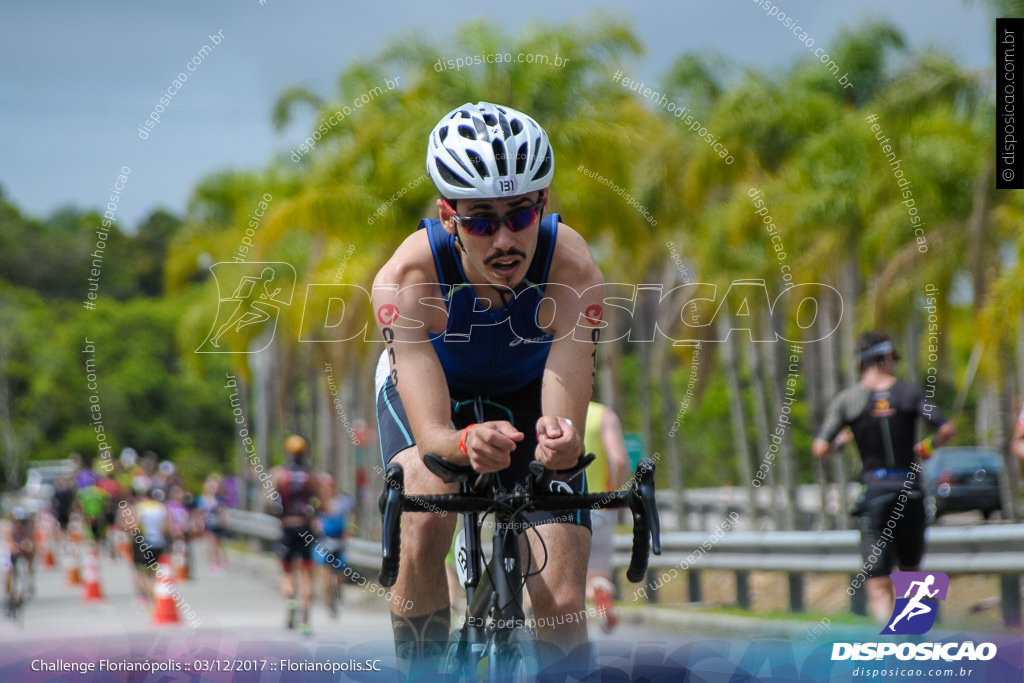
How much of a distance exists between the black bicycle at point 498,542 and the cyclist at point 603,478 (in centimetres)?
397

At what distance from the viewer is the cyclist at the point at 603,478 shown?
301 inches

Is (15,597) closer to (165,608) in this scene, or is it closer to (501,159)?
(165,608)

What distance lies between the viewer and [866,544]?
724 cm

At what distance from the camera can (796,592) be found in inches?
380

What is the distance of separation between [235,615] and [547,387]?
501 inches

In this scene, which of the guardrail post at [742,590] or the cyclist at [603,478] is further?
the guardrail post at [742,590]

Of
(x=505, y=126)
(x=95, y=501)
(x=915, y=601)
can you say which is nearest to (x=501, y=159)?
(x=505, y=126)

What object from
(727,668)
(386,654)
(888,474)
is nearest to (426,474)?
(386,654)

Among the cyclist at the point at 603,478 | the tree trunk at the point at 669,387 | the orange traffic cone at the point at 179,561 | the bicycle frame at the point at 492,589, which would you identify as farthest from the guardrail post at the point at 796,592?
the tree trunk at the point at 669,387

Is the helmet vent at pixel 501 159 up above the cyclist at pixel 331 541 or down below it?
above

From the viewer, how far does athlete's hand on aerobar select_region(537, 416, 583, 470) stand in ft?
9.95

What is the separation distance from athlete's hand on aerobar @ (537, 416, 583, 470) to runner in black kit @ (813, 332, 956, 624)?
429cm

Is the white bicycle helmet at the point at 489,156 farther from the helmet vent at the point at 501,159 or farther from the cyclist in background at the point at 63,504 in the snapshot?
the cyclist in background at the point at 63,504

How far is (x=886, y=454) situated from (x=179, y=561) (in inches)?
600
